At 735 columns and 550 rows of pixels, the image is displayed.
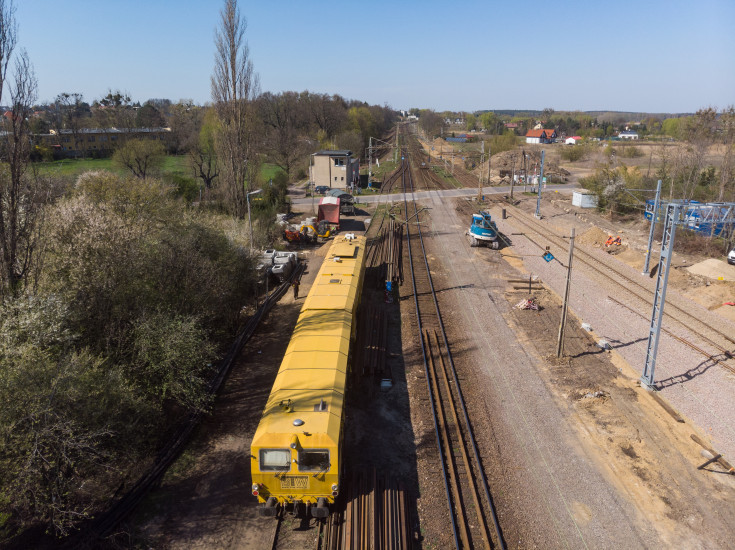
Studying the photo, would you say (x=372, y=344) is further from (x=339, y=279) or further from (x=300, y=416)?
(x=300, y=416)

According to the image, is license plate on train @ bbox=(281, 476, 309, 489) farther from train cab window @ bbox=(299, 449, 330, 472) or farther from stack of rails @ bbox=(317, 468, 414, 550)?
stack of rails @ bbox=(317, 468, 414, 550)

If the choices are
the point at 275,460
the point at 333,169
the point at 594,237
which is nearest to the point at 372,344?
the point at 275,460

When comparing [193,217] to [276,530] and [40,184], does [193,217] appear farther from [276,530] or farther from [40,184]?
[276,530]

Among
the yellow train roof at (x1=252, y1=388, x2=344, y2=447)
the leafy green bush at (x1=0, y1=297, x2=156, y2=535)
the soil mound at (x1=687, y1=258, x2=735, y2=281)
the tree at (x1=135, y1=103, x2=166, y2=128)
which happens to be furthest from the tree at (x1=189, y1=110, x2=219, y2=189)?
the tree at (x1=135, y1=103, x2=166, y2=128)

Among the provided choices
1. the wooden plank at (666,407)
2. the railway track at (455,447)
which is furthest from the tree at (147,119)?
the wooden plank at (666,407)

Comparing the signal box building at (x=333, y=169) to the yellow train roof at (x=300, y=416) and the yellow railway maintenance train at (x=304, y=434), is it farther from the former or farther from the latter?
the yellow train roof at (x=300, y=416)

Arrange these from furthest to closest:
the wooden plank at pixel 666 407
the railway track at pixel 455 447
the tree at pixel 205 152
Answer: the tree at pixel 205 152 → the wooden plank at pixel 666 407 → the railway track at pixel 455 447
